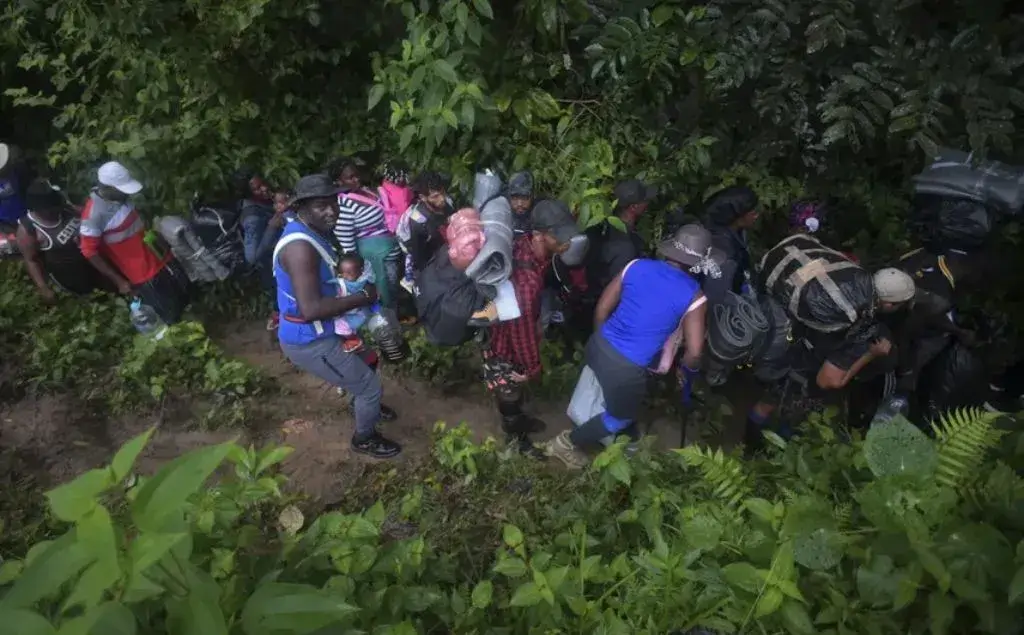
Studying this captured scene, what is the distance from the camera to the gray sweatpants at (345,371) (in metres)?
4.17

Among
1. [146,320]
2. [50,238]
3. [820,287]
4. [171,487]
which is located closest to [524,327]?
[820,287]

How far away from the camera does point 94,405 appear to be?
5.04m

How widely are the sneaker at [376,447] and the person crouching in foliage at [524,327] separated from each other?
789mm

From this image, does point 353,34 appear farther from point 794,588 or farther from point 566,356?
point 794,588

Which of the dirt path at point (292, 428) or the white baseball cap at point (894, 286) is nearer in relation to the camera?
the white baseball cap at point (894, 286)

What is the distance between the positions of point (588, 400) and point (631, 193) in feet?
4.58

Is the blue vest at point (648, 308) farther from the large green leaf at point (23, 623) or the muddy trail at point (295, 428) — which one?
the large green leaf at point (23, 623)

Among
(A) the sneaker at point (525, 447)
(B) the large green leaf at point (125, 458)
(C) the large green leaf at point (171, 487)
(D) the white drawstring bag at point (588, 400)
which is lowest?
(A) the sneaker at point (525, 447)

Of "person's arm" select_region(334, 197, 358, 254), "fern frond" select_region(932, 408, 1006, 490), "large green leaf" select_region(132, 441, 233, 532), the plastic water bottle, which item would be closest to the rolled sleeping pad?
"fern frond" select_region(932, 408, 1006, 490)

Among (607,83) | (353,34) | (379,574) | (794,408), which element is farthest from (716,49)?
(379,574)

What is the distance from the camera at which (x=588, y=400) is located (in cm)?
440

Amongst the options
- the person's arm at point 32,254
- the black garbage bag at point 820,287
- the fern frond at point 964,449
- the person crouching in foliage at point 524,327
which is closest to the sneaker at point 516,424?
the person crouching in foliage at point 524,327

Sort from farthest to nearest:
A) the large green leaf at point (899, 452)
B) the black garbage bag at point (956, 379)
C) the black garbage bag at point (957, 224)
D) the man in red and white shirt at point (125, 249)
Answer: the man in red and white shirt at point (125, 249)
the black garbage bag at point (956, 379)
the black garbage bag at point (957, 224)
the large green leaf at point (899, 452)

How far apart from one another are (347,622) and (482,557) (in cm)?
151
